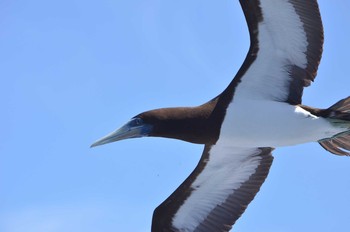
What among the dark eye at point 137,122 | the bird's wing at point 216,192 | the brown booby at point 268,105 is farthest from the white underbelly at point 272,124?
the dark eye at point 137,122

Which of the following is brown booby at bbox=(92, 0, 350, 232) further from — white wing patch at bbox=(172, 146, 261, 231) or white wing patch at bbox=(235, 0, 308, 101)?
white wing patch at bbox=(172, 146, 261, 231)

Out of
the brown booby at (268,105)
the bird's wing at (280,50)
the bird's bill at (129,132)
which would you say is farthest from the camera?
the bird's bill at (129,132)

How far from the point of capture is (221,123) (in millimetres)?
10789

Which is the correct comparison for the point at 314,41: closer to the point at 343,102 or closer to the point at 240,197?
the point at 343,102

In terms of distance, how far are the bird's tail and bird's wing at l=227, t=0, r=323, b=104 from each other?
0.54 metres

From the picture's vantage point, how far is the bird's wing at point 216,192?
12.0 m

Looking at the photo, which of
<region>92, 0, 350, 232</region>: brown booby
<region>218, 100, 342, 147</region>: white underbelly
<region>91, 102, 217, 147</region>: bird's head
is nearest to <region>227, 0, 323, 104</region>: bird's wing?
<region>92, 0, 350, 232</region>: brown booby

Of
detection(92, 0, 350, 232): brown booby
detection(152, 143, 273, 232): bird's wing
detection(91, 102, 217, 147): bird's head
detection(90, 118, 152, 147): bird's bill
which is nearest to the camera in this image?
detection(92, 0, 350, 232): brown booby

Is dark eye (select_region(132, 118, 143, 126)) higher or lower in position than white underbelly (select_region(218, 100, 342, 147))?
higher

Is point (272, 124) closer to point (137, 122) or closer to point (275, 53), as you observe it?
point (275, 53)

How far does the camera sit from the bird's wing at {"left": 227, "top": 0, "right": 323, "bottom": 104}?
10383 millimetres

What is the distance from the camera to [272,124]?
1081 cm

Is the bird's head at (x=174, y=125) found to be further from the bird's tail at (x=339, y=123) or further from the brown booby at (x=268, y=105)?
the bird's tail at (x=339, y=123)

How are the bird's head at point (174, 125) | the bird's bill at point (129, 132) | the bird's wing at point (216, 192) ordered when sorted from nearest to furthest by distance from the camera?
the bird's head at point (174, 125)
the bird's bill at point (129, 132)
the bird's wing at point (216, 192)
